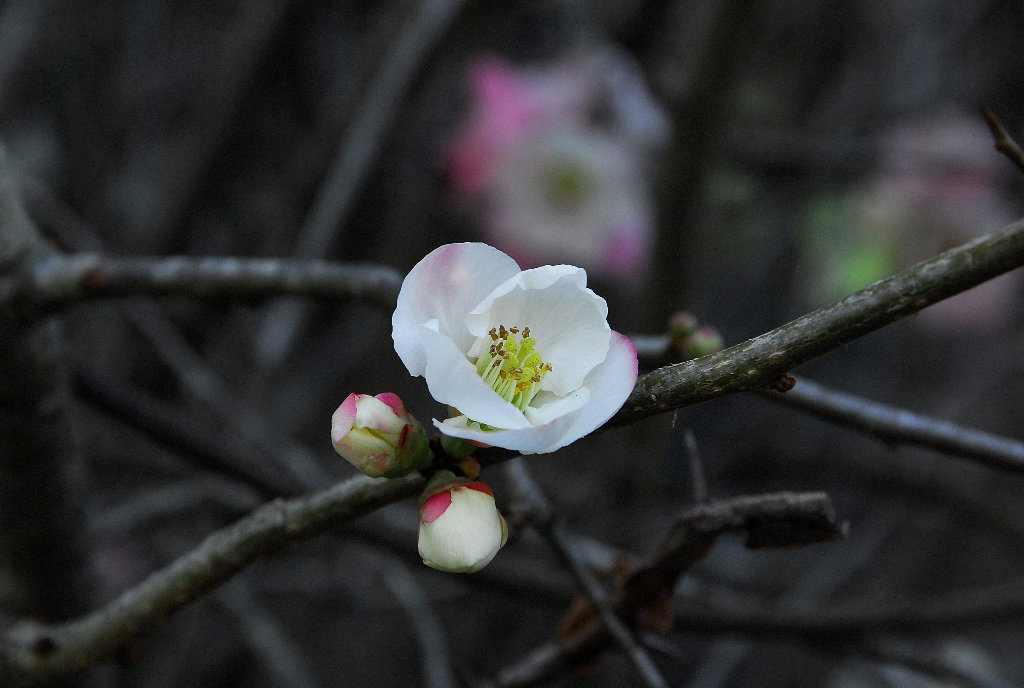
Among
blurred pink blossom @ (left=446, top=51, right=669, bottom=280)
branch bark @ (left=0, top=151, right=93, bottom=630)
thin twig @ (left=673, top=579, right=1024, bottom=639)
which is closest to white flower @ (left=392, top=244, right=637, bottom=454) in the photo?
branch bark @ (left=0, top=151, right=93, bottom=630)

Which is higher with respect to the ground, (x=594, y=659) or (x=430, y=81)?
(x=430, y=81)

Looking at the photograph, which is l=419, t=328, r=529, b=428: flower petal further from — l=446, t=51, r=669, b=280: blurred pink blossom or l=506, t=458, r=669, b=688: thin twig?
l=446, t=51, r=669, b=280: blurred pink blossom

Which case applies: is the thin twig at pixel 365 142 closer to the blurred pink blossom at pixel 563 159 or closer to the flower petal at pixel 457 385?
the blurred pink blossom at pixel 563 159

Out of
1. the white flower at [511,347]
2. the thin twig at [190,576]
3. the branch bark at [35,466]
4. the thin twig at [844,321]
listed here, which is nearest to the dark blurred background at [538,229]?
the branch bark at [35,466]

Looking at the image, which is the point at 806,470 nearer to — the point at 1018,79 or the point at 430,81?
the point at 430,81

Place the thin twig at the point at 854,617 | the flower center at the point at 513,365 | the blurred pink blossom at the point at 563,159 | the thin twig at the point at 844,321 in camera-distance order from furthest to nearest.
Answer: the blurred pink blossom at the point at 563,159 < the thin twig at the point at 854,617 < the flower center at the point at 513,365 < the thin twig at the point at 844,321

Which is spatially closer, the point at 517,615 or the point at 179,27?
the point at 517,615

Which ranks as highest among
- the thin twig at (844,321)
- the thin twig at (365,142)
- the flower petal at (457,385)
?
the thin twig at (365,142)

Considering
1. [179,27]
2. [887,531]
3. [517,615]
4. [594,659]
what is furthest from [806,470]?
[179,27]

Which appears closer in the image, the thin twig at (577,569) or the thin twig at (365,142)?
the thin twig at (577,569)
